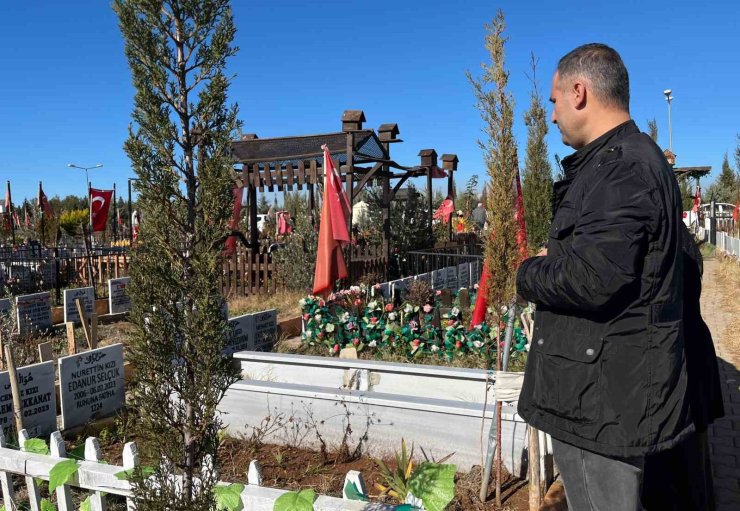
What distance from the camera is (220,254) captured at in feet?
6.72

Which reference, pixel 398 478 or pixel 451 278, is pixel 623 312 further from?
pixel 451 278

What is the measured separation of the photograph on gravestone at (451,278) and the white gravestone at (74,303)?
6522 millimetres

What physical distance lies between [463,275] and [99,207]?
9.60 metres

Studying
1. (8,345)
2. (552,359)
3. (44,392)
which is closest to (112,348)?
(44,392)

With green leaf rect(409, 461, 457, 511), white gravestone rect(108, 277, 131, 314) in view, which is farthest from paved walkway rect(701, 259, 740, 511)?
white gravestone rect(108, 277, 131, 314)

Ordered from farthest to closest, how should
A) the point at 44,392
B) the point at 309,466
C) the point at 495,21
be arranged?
the point at 44,392, the point at 309,466, the point at 495,21

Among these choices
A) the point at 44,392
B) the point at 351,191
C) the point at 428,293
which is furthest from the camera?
the point at 351,191

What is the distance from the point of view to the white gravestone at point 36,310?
9.14 meters

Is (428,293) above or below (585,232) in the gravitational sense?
below

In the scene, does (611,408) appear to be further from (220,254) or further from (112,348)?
(112,348)

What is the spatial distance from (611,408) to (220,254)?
4.38 ft

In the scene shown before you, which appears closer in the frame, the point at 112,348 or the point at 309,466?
the point at 309,466

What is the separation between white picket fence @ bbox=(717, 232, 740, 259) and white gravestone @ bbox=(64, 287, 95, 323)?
53.1 feet

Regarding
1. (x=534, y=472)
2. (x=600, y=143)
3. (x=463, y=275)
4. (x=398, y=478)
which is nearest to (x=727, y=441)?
(x=534, y=472)
